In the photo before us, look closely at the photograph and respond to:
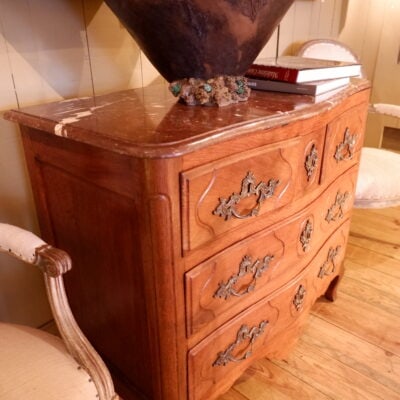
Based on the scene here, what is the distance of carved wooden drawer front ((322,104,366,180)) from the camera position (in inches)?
41.9

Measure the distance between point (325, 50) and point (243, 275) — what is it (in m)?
1.44

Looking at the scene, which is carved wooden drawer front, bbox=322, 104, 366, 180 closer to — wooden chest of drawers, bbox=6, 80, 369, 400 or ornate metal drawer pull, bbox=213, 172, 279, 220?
wooden chest of drawers, bbox=6, 80, 369, 400

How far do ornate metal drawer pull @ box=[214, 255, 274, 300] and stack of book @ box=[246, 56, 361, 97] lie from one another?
43cm

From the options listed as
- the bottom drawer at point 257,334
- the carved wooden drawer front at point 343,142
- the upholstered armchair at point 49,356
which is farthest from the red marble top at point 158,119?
the bottom drawer at point 257,334

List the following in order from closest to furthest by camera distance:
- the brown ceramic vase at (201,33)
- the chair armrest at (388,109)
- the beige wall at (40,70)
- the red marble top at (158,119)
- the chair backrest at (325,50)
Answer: the red marble top at (158,119)
the brown ceramic vase at (201,33)
the beige wall at (40,70)
the chair armrest at (388,109)
the chair backrest at (325,50)

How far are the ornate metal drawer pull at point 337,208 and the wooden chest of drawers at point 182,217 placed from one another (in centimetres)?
7

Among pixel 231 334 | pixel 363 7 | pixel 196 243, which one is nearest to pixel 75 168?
pixel 196 243

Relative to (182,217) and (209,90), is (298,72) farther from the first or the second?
(182,217)

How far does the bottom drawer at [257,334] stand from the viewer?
0.90 m

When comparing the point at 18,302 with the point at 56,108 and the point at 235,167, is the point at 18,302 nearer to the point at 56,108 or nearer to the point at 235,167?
the point at 56,108

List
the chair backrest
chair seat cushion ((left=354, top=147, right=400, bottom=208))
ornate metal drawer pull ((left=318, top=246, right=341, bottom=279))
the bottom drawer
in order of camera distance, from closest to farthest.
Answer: the bottom drawer → ornate metal drawer pull ((left=318, top=246, right=341, bottom=279)) → chair seat cushion ((left=354, top=147, right=400, bottom=208)) → the chair backrest

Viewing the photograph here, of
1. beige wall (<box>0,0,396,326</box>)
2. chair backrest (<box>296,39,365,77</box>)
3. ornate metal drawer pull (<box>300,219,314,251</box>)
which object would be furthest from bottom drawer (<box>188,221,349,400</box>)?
chair backrest (<box>296,39,365,77</box>)

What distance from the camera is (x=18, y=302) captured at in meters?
1.23

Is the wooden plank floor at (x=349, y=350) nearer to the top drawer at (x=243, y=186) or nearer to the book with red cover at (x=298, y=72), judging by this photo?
the top drawer at (x=243, y=186)
